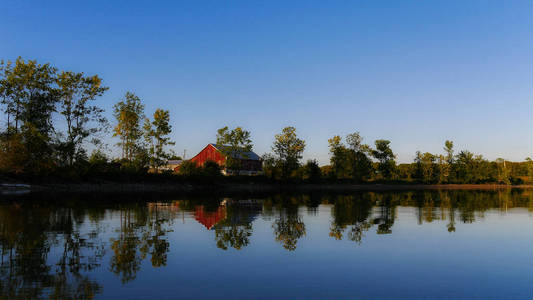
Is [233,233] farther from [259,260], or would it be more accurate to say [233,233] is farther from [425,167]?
[425,167]

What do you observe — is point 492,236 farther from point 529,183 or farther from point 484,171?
point 529,183

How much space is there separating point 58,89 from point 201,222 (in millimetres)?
48123

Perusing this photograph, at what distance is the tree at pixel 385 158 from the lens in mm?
112188

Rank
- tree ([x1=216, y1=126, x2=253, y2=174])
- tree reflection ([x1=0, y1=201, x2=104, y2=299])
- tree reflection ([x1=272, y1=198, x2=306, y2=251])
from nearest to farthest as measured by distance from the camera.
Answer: tree reflection ([x1=0, y1=201, x2=104, y2=299]), tree reflection ([x1=272, y1=198, x2=306, y2=251]), tree ([x1=216, y1=126, x2=253, y2=174])

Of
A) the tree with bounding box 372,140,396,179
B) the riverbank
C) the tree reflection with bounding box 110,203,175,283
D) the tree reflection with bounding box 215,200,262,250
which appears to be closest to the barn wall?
the riverbank

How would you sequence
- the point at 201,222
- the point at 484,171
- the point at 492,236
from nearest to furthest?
the point at 492,236 < the point at 201,222 < the point at 484,171

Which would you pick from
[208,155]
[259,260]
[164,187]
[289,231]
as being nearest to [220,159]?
[208,155]

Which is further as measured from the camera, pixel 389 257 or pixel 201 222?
pixel 201 222

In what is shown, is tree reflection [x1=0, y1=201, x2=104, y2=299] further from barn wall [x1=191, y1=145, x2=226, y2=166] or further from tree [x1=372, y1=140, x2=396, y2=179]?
tree [x1=372, y1=140, x2=396, y2=179]

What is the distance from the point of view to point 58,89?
2224 inches

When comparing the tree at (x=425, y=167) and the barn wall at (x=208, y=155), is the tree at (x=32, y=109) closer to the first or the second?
the barn wall at (x=208, y=155)

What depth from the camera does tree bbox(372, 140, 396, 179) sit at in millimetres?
112188

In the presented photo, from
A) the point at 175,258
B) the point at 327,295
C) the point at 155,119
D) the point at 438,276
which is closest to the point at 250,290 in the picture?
the point at 327,295

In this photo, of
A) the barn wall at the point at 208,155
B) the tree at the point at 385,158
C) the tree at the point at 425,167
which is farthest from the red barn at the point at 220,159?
the tree at the point at 425,167
